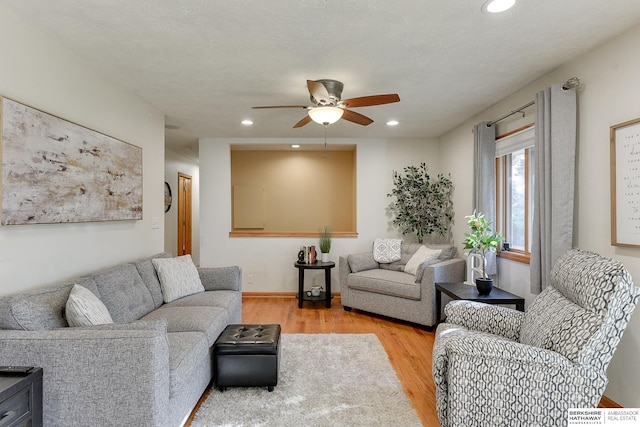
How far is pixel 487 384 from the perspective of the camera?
187 centimetres

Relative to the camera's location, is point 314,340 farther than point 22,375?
Yes

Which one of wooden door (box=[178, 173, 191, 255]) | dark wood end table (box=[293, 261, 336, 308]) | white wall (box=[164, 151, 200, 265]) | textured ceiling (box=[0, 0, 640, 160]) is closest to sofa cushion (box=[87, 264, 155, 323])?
textured ceiling (box=[0, 0, 640, 160])

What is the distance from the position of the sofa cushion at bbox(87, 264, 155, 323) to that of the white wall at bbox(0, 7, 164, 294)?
24cm

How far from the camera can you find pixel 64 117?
2.58 metres

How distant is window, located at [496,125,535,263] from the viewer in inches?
138

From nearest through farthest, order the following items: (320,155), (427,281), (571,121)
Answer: (571,121)
(427,281)
(320,155)

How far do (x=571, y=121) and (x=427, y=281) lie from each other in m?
2.07

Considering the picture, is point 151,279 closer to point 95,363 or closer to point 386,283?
point 95,363

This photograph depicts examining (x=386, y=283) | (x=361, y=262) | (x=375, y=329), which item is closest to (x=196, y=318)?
(x=375, y=329)

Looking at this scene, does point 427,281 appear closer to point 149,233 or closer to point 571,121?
point 571,121

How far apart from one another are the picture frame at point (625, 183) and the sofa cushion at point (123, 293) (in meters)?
3.34

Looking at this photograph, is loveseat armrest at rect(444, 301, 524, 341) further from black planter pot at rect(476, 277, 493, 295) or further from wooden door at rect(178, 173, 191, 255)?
wooden door at rect(178, 173, 191, 255)

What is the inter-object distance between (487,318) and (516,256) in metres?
1.27

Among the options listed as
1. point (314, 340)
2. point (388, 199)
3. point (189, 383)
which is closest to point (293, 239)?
Result: point (388, 199)
